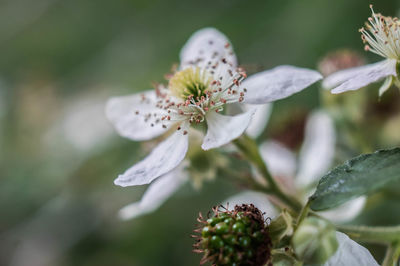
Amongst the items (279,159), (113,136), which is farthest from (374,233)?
(113,136)

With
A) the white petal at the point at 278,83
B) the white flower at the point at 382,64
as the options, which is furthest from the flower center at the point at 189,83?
the white flower at the point at 382,64

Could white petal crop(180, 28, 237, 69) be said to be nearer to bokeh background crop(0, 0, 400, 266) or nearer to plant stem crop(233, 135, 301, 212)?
bokeh background crop(0, 0, 400, 266)

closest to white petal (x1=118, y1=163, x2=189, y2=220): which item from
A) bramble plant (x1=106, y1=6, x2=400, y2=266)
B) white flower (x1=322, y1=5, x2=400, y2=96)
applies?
bramble plant (x1=106, y1=6, x2=400, y2=266)

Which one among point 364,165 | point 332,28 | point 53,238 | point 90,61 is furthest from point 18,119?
point 364,165

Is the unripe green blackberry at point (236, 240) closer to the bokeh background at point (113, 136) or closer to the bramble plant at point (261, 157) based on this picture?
the bramble plant at point (261, 157)

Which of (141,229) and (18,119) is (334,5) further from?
(18,119)

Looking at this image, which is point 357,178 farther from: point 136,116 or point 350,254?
point 136,116

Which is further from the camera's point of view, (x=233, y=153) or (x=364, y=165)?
(x=233, y=153)
